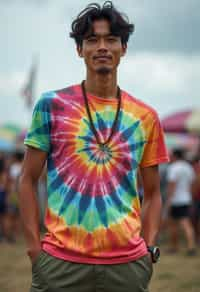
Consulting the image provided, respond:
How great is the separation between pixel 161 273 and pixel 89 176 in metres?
7.33

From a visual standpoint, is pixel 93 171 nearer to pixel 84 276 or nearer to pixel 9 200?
pixel 84 276

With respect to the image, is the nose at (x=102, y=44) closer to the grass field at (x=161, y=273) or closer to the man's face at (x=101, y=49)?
the man's face at (x=101, y=49)

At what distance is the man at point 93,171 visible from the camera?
311 centimetres

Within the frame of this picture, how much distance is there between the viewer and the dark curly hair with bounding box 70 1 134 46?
10.9 feet

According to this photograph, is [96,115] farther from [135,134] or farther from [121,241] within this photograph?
[121,241]

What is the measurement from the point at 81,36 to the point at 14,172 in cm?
1139

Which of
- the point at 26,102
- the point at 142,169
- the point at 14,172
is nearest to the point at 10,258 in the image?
the point at 14,172

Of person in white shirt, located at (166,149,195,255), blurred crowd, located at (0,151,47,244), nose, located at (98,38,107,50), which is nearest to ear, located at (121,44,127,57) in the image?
nose, located at (98,38,107,50)

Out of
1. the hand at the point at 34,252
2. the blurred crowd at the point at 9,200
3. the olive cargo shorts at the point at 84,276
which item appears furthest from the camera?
the blurred crowd at the point at 9,200

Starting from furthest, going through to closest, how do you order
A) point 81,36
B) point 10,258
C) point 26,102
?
1. point 26,102
2. point 10,258
3. point 81,36

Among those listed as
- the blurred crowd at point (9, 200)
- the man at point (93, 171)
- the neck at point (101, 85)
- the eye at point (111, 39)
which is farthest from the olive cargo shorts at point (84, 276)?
the blurred crowd at point (9, 200)

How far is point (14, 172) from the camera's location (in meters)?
14.6

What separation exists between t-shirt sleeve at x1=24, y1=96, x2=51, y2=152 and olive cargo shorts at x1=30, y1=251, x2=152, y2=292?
17.9 inches

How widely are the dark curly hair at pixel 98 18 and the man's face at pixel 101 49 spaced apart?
0.02 metres
